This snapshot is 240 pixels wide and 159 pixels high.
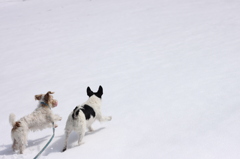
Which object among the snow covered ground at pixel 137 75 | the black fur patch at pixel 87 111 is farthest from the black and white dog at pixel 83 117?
the snow covered ground at pixel 137 75

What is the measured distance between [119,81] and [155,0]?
14.5 meters

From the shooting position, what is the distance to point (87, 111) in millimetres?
4609

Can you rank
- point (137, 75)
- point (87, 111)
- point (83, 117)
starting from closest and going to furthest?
point (83, 117)
point (87, 111)
point (137, 75)

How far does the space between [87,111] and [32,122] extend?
3.57ft

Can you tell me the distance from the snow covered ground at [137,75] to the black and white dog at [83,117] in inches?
10.9

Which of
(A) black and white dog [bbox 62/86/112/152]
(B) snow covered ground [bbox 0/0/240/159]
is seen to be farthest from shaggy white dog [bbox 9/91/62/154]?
(A) black and white dog [bbox 62/86/112/152]

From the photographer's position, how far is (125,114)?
5.55 meters

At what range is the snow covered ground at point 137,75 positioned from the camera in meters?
4.28

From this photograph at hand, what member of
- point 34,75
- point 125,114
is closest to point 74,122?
point 125,114

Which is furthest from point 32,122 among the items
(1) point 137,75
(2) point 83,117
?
(1) point 137,75

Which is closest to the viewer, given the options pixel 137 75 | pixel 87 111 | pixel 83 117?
pixel 83 117

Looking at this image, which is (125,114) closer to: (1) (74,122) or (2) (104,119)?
(2) (104,119)

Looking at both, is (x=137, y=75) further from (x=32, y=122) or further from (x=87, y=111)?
(x=32, y=122)

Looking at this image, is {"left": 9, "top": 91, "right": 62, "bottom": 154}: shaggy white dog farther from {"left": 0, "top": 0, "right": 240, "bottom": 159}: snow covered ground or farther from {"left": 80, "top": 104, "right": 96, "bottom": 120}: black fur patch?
{"left": 80, "top": 104, "right": 96, "bottom": 120}: black fur patch
